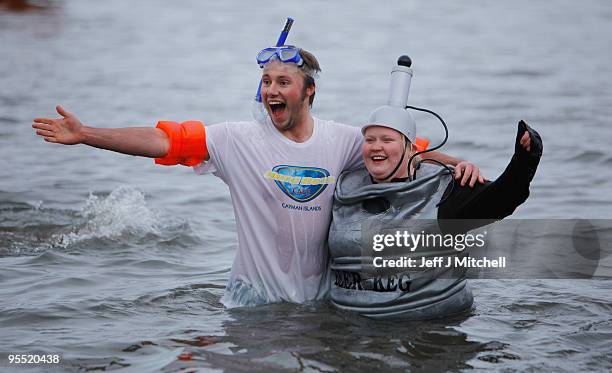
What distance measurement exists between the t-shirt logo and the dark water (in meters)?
0.84

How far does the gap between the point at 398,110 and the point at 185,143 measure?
1403 millimetres

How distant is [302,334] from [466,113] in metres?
11.0

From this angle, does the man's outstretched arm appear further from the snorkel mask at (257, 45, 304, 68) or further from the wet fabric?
the wet fabric

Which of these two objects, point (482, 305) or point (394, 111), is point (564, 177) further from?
point (394, 111)

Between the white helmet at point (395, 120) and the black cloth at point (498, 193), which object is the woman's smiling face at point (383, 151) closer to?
the white helmet at point (395, 120)

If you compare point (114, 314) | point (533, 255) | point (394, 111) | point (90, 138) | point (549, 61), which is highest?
point (549, 61)

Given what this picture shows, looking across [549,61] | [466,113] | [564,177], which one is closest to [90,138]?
[564,177]

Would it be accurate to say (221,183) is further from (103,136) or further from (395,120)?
(103,136)

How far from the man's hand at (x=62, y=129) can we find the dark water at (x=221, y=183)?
1.44 m

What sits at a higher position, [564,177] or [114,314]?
[564,177]

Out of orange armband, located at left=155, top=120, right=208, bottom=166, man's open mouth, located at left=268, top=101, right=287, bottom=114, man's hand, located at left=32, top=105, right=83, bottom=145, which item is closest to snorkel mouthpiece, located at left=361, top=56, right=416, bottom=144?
man's open mouth, located at left=268, top=101, right=287, bottom=114

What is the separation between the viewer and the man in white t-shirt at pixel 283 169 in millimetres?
6590

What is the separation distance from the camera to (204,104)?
1836 cm

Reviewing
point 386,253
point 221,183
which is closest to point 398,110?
point 386,253
